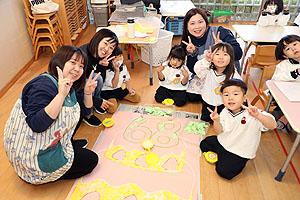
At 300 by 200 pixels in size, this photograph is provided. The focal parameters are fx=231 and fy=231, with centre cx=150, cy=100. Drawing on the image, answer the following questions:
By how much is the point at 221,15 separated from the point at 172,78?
2821mm

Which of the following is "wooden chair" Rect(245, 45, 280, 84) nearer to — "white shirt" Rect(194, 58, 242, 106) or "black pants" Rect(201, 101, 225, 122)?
"white shirt" Rect(194, 58, 242, 106)

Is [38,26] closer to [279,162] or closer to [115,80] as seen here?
[115,80]

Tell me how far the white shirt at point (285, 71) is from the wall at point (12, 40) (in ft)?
9.02

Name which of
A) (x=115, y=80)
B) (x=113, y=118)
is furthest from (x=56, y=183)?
(x=115, y=80)

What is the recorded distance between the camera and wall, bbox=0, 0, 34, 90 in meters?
2.61

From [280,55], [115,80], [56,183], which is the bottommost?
[56,183]

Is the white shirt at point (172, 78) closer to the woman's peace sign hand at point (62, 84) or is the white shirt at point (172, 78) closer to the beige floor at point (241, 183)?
the beige floor at point (241, 183)

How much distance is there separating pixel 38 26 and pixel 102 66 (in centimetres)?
154

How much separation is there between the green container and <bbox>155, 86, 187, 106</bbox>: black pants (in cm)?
278

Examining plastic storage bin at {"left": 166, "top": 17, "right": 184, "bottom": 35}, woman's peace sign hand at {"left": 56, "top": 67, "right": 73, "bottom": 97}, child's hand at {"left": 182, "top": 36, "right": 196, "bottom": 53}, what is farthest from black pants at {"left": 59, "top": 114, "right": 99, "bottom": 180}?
plastic storage bin at {"left": 166, "top": 17, "right": 184, "bottom": 35}

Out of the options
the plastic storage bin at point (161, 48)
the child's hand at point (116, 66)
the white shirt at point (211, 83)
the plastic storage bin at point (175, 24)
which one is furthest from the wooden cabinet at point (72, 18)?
the white shirt at point (211, 83)

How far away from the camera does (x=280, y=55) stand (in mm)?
1863

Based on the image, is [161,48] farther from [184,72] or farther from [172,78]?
[184,72]

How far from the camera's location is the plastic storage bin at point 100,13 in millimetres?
4258
